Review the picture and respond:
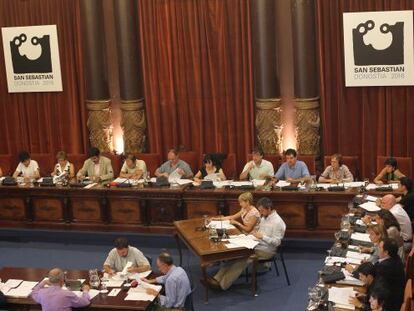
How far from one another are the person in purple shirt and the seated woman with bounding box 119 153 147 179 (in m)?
4.37

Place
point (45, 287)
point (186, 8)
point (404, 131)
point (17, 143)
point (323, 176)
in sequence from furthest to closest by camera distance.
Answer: point (17, 143), point (186, 8), point (404, 131), point (323, 176), point (45, 287)

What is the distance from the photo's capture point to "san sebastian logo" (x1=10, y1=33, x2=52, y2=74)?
12.9 meters

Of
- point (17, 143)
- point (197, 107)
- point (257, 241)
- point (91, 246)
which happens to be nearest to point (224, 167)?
point (197, 107)

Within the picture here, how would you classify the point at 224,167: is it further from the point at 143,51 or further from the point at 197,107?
the point at 143,51

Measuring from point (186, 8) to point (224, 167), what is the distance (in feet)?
9.39

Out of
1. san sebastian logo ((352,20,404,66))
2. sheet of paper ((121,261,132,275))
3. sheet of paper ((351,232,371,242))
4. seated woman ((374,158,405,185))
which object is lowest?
sheet of paper ((121,261,132,275))

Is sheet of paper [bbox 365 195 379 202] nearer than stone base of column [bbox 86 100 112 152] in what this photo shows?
Yes

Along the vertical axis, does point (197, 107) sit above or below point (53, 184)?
above

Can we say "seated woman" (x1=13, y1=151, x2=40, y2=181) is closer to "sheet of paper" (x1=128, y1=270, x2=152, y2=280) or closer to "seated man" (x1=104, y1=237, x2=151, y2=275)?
"seated man" (x1=104, y1=237, x2=151, y2=275)

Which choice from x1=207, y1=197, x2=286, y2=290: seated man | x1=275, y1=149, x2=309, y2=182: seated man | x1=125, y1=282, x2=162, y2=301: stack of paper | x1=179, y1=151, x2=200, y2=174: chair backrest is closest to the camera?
x1=125, y1=282, x2=162, y2=301: stack of paper

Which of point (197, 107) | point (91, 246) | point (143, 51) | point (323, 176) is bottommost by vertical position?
point (91, 246)

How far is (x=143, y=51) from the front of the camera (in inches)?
491

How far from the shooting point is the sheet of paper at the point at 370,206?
870 cm

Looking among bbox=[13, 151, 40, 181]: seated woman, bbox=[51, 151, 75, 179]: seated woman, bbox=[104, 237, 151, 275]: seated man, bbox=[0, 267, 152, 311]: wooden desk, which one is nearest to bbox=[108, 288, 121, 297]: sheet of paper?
bbox=[0, 267, 152, 311]: wooden desk
